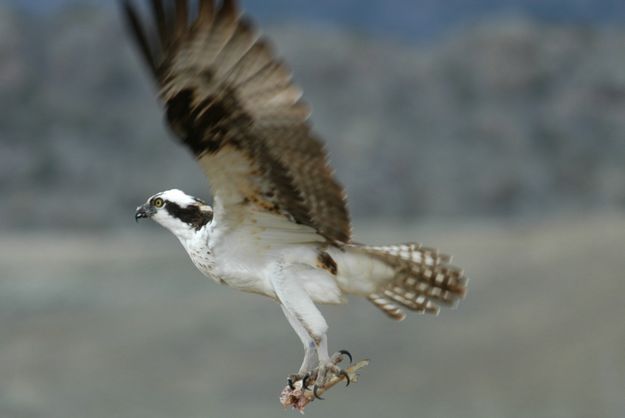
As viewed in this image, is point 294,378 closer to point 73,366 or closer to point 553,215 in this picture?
point 73,366

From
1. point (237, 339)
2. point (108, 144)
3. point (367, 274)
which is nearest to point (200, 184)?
point (108, 144)

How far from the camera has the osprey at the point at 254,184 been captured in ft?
10.5

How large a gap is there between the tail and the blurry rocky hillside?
39.8 feet

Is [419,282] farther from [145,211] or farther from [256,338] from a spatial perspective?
Result: [256,338]

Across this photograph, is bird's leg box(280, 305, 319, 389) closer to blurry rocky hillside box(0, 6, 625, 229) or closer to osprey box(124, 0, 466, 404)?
osprey box(124, 0, 466, 404)

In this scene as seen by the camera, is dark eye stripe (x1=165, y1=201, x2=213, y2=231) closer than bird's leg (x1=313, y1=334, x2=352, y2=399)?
No

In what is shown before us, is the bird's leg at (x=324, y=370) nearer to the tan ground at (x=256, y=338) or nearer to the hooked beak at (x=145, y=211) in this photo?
the hooked beak at (x=145, y=211)

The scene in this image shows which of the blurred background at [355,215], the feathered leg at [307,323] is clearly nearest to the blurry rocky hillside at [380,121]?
the blurred background at [355,215]

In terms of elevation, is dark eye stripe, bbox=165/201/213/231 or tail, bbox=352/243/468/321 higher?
tail, bbox=352/243/468/321

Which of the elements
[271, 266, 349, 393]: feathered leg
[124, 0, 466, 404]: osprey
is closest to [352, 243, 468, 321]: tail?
[124, 0, 466, 404]: osprey

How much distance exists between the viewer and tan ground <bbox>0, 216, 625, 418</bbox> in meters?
11.5

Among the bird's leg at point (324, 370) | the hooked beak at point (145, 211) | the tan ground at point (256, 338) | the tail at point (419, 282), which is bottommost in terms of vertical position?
Answer: the bird's leg at point (324, 370)

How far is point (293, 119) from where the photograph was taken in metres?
3.29

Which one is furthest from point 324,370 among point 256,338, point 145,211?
point 256,338
